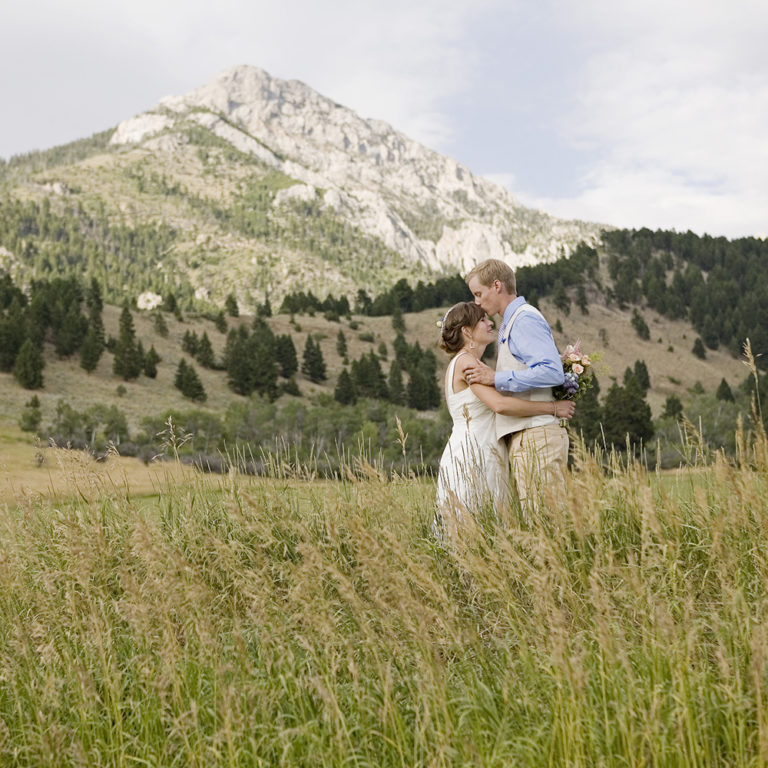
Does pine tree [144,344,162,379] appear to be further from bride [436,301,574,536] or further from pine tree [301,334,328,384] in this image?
bride [436,301,574,536]

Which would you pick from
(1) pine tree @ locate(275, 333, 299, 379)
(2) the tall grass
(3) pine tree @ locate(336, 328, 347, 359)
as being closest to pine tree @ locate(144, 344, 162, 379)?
(1) pine tree @ locate(275, 333, 299, 379)

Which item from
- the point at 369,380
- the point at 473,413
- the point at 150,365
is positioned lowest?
the point at 473,413

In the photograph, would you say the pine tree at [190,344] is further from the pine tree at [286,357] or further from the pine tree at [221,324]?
the pine tree at [221,324]

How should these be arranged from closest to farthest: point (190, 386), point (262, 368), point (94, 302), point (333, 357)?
point (190, 386), point (262, 368), point (94, 302), point (333, 357)

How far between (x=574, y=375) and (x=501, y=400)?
0.59 m

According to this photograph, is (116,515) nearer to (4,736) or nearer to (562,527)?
(4,736)

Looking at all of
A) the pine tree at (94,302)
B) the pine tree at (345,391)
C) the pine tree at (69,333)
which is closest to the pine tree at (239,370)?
the pine tree at (345,391)

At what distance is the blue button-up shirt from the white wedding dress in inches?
15.2

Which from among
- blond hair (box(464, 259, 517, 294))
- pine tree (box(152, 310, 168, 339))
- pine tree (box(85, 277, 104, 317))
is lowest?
blond hair (box(464, 259, 517, 294))

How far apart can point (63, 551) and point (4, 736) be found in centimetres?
227

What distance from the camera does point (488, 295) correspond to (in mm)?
4820

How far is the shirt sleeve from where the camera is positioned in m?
4.51

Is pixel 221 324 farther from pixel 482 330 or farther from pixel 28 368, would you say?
pixel 482 330

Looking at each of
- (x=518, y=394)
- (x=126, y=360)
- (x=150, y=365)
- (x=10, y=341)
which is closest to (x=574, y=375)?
(x=518, y=394)
